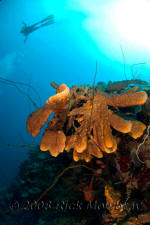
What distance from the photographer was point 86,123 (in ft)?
7.30

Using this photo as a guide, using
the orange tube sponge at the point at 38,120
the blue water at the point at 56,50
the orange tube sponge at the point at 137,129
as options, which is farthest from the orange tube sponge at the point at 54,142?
the blue water at the point at 56,50

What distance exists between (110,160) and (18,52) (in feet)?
327

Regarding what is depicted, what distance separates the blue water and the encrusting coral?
50289 millimetres

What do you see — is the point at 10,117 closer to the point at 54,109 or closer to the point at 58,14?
the point at 54,109

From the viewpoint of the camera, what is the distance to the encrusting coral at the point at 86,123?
1950mm

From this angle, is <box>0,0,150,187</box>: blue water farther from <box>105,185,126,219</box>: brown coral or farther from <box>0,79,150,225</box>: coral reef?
<box>105,185,126,219</box>: brown coral

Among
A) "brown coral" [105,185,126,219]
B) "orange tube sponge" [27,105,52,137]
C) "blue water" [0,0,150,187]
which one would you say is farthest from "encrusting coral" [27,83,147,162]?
"blue water" [0,0,150,187]

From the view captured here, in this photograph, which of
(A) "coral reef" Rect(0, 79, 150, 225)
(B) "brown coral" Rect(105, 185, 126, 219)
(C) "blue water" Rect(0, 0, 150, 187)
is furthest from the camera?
(C) "blue water" Rect(0, 0, 150, 187)

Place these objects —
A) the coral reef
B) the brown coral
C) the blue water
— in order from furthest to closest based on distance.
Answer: the blue water → the brown coral → the coral reef

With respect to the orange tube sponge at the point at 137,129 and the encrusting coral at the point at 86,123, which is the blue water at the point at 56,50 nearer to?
the encrusting coral at the point at 86,123

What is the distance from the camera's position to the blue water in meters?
67.1

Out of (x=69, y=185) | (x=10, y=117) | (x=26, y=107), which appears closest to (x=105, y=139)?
(x=69, y=185)

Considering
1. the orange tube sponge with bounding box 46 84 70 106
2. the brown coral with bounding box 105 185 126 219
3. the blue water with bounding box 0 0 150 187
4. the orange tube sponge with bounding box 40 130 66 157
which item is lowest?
the brown coral with bounding box 105 185 126 219

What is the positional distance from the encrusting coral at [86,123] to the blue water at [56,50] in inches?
1980
